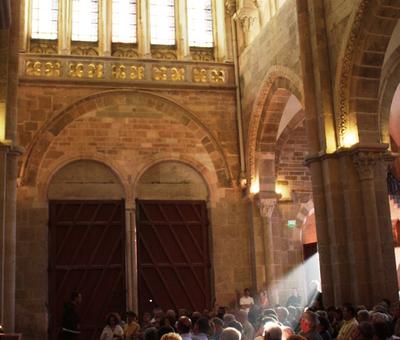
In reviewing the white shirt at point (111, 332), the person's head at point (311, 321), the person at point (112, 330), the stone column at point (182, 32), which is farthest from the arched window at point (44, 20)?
the person's head at point (311, 321)

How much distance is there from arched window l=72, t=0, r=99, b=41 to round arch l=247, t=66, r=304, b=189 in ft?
17.0

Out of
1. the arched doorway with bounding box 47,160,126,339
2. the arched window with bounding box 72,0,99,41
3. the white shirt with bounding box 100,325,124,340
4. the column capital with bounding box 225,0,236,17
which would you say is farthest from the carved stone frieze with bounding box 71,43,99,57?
the white shirt with bounding box 100,325,124,340

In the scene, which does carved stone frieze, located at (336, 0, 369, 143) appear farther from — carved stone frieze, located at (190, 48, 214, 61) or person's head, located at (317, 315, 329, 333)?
carved stone frieze, located at (190, 48, 214, 61)

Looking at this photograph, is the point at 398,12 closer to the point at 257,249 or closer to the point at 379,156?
the point at 379,156

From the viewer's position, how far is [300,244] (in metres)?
19.8

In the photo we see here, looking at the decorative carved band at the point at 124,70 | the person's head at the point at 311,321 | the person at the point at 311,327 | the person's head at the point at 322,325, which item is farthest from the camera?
the decorative carved band at the point at 124,70

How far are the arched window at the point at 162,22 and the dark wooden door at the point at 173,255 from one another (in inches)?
193

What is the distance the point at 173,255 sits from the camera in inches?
702

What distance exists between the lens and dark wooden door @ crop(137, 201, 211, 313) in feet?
57.5

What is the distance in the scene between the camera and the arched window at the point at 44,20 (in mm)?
18047

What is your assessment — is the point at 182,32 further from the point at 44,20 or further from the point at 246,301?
the point at 246,301

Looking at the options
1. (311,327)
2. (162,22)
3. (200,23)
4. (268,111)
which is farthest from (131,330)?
(200,23)

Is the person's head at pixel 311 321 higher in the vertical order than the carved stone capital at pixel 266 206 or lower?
lower

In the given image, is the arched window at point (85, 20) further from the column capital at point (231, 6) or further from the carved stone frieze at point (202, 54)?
the column capital at point (231, 6)
